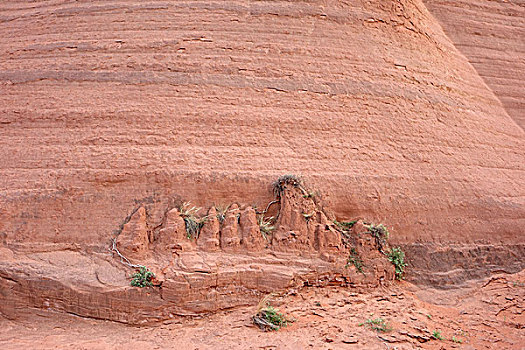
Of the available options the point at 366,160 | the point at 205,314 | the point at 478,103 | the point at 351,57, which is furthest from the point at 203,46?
the point at 478,103

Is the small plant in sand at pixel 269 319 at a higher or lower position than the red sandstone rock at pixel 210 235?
lower

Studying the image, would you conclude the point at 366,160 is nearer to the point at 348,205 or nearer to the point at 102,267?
the point at 348,205

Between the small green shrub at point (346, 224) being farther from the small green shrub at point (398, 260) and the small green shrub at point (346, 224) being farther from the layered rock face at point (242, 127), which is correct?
the small green shrub at point (398, 260)

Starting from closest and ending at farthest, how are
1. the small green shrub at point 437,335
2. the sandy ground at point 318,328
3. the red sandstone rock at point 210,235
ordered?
the sandy ground at point 318,328 < the small green shrub at point 437,335 < the red sandstone rock at point 210,235

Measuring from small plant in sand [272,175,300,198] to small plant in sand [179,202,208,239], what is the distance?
968 millimetres

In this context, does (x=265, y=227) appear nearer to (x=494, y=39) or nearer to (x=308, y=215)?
(x=308, y=215)

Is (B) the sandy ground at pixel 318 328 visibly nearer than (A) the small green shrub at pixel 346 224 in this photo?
Yes

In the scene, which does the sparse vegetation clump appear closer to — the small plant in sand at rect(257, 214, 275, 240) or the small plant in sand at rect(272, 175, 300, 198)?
the small plant in sand at rect(272, 175, 300, 198)

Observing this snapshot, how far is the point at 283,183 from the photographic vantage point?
536cm

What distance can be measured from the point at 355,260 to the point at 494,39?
6411 mm

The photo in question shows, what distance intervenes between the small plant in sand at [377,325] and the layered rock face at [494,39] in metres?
5.70

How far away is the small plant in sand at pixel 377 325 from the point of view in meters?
4.59

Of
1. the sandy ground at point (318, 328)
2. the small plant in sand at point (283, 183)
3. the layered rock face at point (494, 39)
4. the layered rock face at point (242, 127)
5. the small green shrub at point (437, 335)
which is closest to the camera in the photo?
the sandy ground at point (318, 328)

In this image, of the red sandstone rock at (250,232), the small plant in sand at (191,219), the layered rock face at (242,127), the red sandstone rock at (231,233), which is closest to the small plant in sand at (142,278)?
the layered rock face at (242,127)
